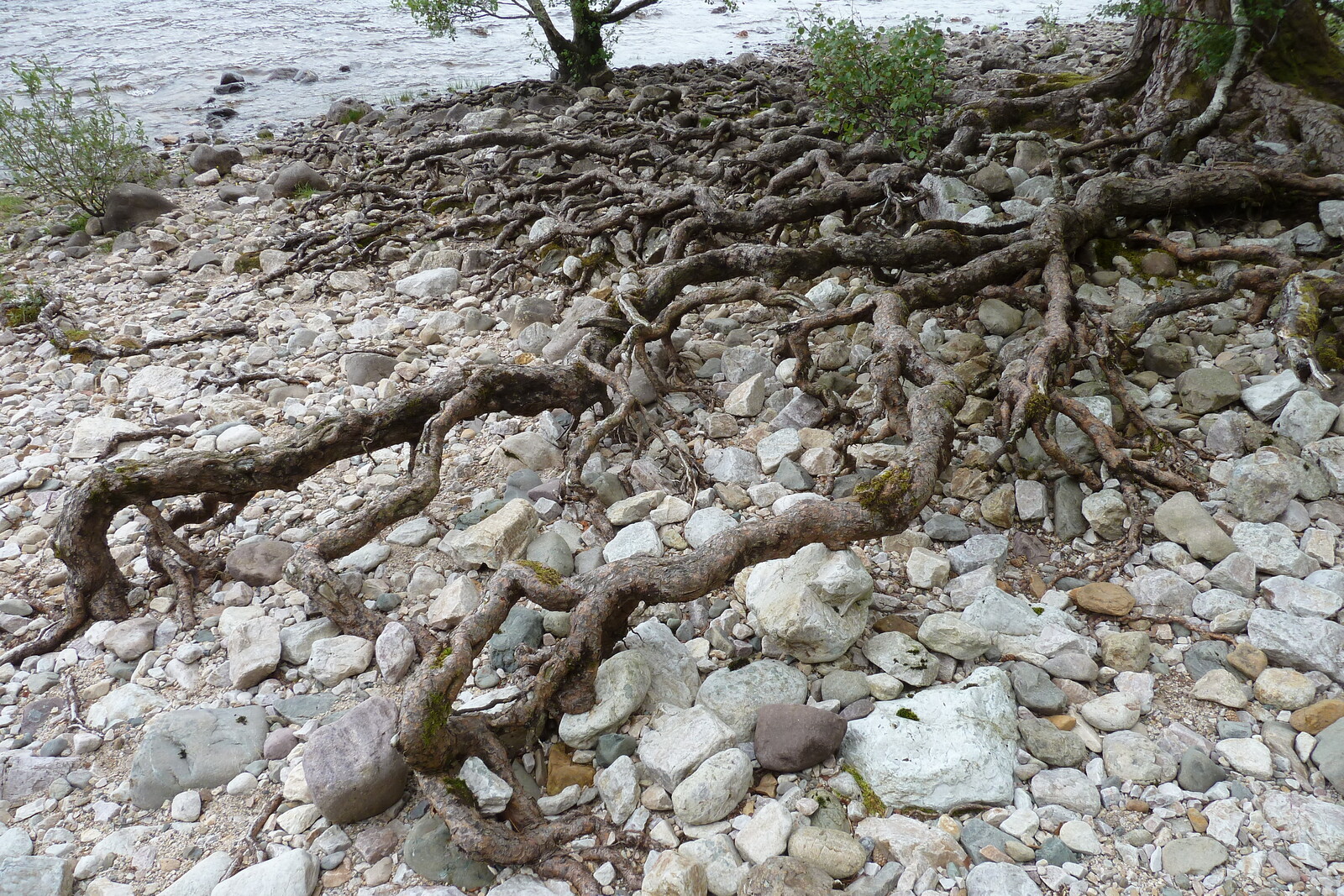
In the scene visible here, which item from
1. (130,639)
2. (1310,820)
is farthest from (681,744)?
(130,639)

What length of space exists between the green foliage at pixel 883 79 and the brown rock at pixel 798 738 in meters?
4.92

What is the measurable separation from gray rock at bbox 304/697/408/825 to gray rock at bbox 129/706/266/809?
1.23 feet

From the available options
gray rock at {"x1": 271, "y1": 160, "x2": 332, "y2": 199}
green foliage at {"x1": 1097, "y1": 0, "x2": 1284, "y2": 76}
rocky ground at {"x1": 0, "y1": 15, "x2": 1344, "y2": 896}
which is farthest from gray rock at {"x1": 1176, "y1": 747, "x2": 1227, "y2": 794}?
gray rock at {"x1": 271, "y1": 160, "x2": 332, "y2": 199}

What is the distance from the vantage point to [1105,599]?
2.64 m

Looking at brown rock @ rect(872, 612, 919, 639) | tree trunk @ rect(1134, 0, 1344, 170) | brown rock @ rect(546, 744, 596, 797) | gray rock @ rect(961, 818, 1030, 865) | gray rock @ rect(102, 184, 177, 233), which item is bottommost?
brown rock @ rect(546, 744, 596, 797)

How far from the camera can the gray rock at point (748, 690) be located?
92.2 inches

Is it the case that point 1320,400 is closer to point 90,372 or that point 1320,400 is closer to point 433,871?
point 433,871

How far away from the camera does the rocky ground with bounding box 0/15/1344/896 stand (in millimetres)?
1975

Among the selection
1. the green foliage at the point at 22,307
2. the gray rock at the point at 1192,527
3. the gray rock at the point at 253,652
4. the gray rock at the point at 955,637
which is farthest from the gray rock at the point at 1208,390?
the green foliage at the point at 22,307

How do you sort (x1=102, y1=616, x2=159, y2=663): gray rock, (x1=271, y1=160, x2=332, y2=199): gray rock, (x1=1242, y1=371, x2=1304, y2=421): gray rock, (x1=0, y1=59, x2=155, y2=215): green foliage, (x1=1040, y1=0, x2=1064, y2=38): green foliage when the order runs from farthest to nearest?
(x1=1040, y1=0, x2=1064, y2=38): green foliage < (x1=271, y1=160, x2=332, y2=199): gray rock < (x1=0, y1=59, x2=155, y2=215): green foliage < (x1=1242, y1=371, x2=1304, y2=421): gray rock < (x1=102, y1=616, x2=159, y2=663): gray rock

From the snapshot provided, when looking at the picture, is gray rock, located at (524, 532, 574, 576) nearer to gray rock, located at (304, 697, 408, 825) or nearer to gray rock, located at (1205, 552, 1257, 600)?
gray rock, located at (304, 697, 408, 825)

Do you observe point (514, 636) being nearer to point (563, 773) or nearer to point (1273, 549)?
point (563, 773)

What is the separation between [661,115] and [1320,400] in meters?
7.99

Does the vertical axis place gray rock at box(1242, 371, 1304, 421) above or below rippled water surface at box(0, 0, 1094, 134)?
below
